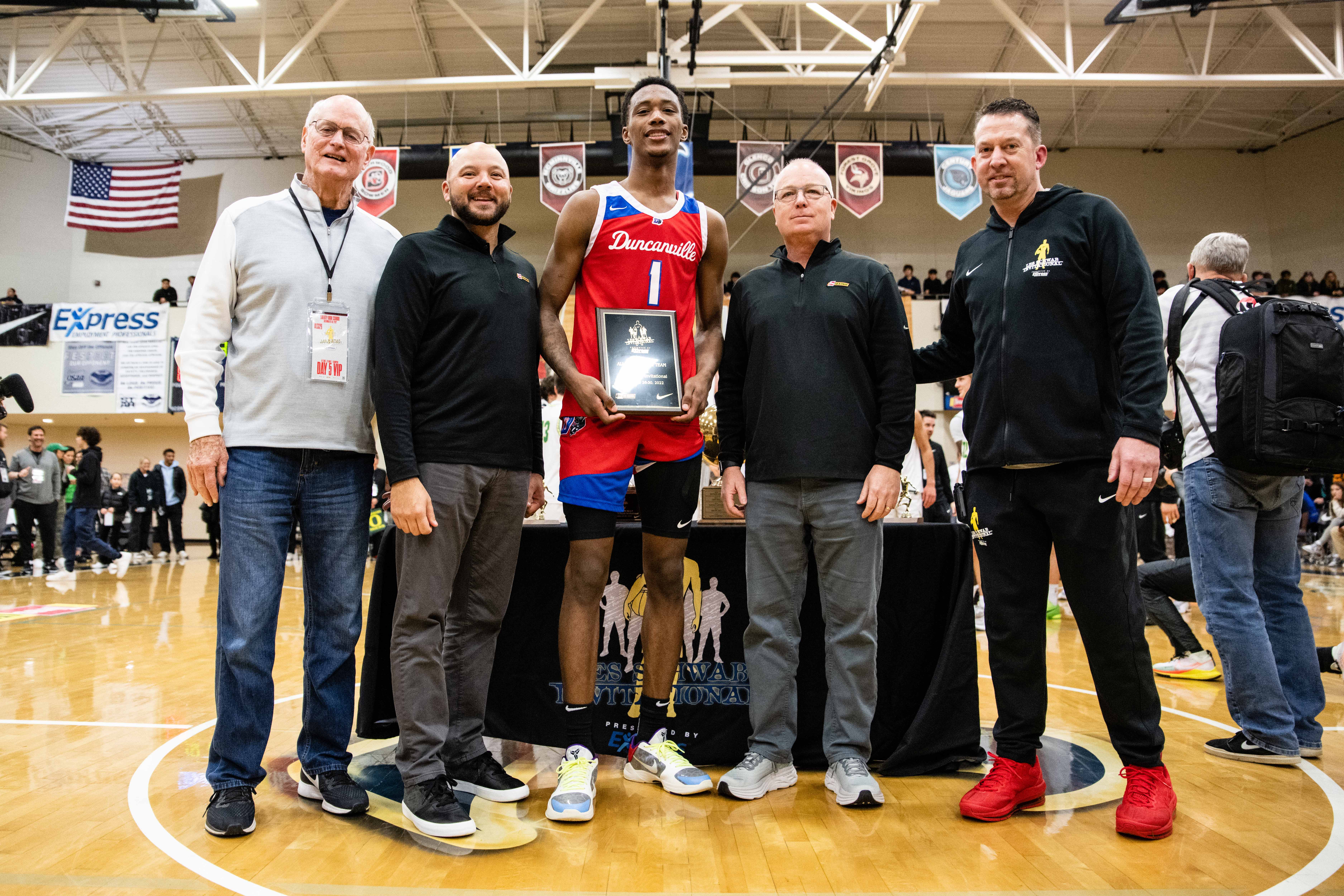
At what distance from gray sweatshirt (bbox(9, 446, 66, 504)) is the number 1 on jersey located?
9.40 meters

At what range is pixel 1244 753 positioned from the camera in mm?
2834

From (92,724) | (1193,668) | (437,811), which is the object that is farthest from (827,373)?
(1193,668)

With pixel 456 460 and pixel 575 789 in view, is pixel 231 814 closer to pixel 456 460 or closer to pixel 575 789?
pixel 575 789

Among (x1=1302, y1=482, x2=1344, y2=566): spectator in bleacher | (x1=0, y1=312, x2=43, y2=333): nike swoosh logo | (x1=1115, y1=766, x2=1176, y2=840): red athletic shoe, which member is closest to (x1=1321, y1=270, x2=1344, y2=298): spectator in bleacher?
(x1=1302, y1=482, x2=1344, y2=566): spectator in bleacher

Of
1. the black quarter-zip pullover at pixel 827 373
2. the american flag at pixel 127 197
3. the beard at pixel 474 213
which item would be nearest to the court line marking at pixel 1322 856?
the black quarter-zip pullover at pixel 827 373

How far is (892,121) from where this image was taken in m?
17.0

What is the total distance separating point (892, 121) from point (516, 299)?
53.8 ft

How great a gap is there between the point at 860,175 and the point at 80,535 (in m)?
10.7

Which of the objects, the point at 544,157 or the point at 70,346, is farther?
the point at 70,346

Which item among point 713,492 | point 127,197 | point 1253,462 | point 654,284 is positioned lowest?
point 713,492

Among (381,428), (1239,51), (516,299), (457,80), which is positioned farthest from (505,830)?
(1239,51)

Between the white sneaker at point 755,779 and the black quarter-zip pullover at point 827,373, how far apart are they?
0.81 metres

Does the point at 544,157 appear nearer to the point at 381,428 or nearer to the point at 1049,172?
the point at 381,428

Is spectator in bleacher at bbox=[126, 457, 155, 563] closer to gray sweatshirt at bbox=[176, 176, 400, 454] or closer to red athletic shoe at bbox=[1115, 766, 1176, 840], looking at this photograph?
gray sweatshirt at bbox=[176, 176, 400, 454]
